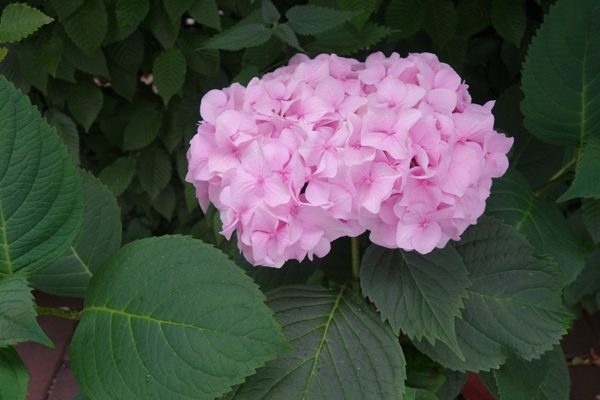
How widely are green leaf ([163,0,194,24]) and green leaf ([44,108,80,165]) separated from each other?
46cm

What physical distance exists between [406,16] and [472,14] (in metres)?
0.17

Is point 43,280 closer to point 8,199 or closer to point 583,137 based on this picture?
point 8,199

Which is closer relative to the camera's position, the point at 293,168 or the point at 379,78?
the point at 293,168

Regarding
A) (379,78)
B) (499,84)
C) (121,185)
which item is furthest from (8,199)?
(499,84)

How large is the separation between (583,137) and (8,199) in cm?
77

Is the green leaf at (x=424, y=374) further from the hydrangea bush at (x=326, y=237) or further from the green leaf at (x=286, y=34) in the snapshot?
the green leaf at (x=286, y=34)

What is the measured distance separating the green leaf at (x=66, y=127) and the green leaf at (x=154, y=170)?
18 centimetres

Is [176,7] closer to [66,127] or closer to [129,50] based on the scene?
→ [129,50]

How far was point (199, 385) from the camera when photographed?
24.5 inches

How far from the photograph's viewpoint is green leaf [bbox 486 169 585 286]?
0.85 meters

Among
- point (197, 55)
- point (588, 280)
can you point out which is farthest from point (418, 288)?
point (588, 280)

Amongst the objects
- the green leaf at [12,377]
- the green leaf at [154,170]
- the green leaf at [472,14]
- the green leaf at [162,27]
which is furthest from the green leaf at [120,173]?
the green leaf at [12,377]

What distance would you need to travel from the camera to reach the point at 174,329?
2.10 ft

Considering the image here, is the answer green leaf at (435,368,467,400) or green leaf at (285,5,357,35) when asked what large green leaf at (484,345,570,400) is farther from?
green leaf at (285,5,357,35)
